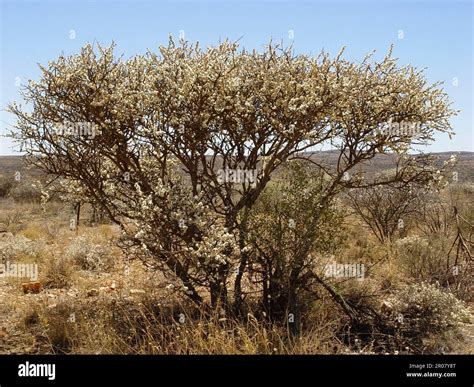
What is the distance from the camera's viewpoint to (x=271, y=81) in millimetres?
5867

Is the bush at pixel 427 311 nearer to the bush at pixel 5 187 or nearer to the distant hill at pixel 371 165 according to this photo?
the distant hill at pixel 371 165

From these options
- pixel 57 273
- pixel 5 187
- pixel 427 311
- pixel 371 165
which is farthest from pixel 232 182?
pixel 371 165

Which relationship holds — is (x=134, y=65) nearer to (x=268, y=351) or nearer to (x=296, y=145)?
(x=296, y=145)

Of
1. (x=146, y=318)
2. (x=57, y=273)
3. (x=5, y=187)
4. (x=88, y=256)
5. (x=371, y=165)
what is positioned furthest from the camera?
(x=371, y=165)

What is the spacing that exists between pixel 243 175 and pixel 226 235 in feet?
3.55

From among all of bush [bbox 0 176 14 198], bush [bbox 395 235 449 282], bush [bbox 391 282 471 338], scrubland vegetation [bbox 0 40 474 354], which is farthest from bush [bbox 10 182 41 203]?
bush [bbox 391 282 471 338]

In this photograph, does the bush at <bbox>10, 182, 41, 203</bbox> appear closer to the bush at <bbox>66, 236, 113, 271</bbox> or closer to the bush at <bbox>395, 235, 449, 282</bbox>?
the bush at <bbox>66, 236, 113, 271</bbox>

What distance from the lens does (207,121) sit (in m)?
6.05

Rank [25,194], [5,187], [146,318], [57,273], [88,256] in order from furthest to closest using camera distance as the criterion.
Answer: [5,187] < [25,194] < [88,256] < [57,273] < [146,318]

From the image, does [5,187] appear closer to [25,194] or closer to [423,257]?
[25,194]

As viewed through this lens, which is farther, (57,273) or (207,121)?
(57,273)
